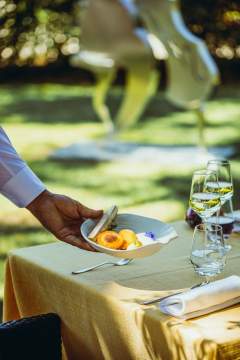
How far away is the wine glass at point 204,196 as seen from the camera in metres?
2.79

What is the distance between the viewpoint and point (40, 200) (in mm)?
2877

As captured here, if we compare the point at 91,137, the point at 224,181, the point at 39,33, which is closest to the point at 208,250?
the point at 224,181

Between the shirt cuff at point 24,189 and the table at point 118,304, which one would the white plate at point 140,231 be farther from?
the shirt cuff at point 24,189

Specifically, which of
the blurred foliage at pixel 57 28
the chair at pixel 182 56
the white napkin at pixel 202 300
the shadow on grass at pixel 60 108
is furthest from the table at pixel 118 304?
the blurred foliage at pixel 57 28

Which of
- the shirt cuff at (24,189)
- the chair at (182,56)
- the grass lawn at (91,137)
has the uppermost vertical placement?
the shirt cuff at (24,189)

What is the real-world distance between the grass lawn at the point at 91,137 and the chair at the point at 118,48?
1.69 feet

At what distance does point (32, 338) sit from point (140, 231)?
51 centimetres

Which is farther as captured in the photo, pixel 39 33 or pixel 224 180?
pixel 39 33

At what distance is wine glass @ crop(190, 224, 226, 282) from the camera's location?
2.57 meters

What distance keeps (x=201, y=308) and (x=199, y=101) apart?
5.78 metres

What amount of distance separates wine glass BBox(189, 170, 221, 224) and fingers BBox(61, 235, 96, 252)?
1.19 feet

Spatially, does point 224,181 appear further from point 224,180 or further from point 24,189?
point 24,189

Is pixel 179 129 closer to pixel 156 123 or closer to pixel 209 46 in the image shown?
pixel 156 123

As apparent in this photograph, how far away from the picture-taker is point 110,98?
493 inches
